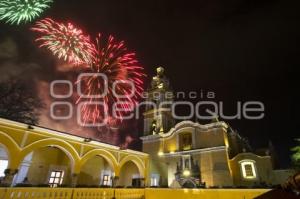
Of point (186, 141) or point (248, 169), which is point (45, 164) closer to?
point (186, 141)

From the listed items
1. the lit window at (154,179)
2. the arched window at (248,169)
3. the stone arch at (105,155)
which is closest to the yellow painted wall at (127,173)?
the lit window at (154,179)

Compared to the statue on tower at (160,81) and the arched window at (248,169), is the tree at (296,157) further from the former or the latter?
the statue on tower at (160,81)

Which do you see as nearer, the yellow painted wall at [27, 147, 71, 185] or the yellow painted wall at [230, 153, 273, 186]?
the yellow painted wall at [27, 147, 71, 185]

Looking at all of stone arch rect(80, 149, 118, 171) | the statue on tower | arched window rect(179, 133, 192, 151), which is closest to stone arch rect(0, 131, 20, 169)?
stone arch rect(80, 149, 118, 171)

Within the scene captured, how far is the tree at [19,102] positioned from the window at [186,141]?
21.0m

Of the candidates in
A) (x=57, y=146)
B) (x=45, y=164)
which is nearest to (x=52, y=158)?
(x=45, y=164)

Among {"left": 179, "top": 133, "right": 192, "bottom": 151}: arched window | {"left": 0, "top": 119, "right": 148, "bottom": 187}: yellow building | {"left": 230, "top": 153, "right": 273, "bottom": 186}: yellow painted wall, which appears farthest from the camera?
{"left": 179, "top": 133, "right": 192, "bottom": 151}: arched window

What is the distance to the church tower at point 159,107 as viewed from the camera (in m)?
31.0

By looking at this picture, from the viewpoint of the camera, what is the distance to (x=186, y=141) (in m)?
27.0

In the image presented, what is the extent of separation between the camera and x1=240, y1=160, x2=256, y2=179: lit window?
2179 centimetres

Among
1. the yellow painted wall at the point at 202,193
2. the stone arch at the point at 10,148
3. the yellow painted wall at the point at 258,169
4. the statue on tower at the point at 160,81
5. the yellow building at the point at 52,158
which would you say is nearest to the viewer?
the stone arch at the point at 10,148

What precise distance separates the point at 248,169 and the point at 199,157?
18.1ft

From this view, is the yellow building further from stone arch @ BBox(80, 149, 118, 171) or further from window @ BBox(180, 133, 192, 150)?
window @ BBox(180, 133, 192, 150)

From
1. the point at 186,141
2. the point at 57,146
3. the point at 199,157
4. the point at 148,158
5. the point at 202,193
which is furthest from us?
the point at 186,141
